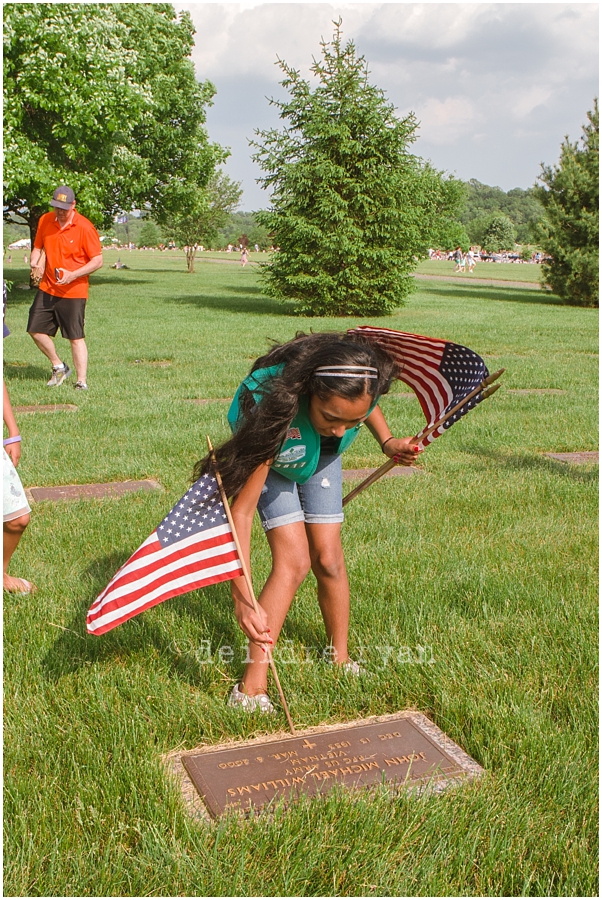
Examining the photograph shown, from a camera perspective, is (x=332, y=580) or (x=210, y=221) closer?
(x=332, y=580)

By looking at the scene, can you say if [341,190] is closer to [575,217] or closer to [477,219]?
[575,217]

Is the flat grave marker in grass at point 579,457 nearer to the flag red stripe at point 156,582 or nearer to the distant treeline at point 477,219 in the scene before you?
the flag red stripe at point 156,582

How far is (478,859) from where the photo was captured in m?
2.26

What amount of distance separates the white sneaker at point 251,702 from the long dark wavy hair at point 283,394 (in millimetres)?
761

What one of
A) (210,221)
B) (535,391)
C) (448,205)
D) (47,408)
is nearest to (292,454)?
(47,408)

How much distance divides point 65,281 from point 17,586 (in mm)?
5602

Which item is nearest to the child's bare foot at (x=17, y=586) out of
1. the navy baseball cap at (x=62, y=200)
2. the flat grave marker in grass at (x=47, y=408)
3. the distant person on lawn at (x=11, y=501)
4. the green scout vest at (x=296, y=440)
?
the distant person on lawn at (x=11, y=501)

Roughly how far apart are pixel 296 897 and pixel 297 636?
4.75ft

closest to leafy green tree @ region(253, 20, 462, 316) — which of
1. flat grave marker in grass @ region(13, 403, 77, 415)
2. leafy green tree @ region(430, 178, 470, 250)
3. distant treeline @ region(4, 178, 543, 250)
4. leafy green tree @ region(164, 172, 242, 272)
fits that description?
flat grave marker in grass @ region(13, 403, 77, 415)

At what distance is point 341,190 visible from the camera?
734 inches

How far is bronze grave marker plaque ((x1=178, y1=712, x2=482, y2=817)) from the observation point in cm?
253

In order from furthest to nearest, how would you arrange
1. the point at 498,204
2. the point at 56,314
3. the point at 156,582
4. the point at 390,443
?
the point at 498,204 < the point at 56,314 < the point at 390,443 < the point at 156,582

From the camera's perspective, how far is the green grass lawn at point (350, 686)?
7.28 feet

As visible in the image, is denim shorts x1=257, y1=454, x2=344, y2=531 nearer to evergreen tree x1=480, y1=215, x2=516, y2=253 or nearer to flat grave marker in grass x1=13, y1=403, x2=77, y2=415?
flat grave marker in grass x1=13, y1=403, x2=77, y2=415
